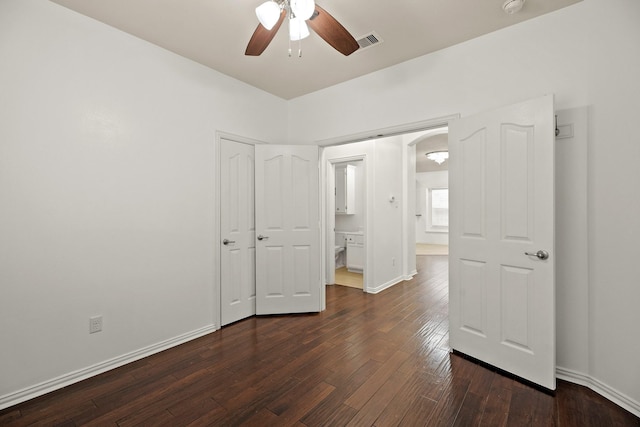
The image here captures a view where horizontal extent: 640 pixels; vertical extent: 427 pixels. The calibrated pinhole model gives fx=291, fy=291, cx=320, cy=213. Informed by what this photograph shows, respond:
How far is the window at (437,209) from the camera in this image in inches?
433

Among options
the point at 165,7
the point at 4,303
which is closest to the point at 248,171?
the point at 165,7

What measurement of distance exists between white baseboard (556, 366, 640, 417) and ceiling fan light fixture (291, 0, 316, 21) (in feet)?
9.92

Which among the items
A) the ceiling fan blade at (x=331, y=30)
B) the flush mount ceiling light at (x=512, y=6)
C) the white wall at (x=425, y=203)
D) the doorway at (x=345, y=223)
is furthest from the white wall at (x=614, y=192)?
the white wall at (x=425, y=203)

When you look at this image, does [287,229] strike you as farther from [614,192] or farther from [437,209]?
[437,209]

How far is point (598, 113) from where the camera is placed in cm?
203

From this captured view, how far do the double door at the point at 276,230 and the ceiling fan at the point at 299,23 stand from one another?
5.07 feet

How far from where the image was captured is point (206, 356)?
8.46ft

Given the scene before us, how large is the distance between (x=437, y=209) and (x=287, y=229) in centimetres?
900

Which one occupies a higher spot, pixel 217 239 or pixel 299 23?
pixel 299 23

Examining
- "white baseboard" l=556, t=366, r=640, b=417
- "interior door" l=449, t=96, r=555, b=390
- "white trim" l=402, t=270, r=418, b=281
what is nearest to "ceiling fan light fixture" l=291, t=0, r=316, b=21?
"interior door" l=449, t=96, r=555, b=390

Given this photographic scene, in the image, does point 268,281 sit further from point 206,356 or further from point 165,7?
point 165,7

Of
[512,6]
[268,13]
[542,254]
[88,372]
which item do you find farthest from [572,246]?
[88,372]

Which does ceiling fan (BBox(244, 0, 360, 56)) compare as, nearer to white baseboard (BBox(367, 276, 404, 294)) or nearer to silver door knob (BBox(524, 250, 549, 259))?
silver door knob (BBox(524, 250, 549, 259))

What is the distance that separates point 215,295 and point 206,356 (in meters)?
0.69
